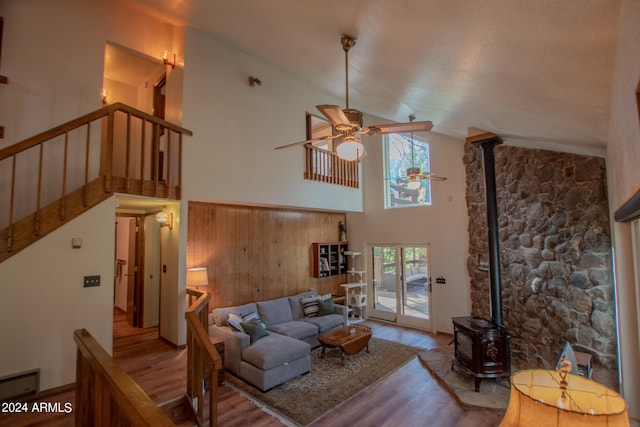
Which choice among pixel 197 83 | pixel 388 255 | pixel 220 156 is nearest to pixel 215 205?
pixel 220 156

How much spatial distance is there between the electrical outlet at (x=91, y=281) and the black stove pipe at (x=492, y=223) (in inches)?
202

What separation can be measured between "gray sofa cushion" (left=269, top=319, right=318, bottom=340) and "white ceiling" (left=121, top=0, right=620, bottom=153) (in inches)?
154

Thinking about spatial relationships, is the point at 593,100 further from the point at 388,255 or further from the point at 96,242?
the point at 388,255

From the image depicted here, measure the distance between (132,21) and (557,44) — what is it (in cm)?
564

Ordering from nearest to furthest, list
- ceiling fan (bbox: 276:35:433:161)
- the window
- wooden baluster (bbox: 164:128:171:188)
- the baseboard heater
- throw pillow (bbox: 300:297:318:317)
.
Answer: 1. ceiling fan (bbox: 276:35:433:161)
2. the baseboard heater
3. wooden baluster (bbox: 164:128:171:188)
4. throw pillow (bbox: 300:297:318:317)
5. the window

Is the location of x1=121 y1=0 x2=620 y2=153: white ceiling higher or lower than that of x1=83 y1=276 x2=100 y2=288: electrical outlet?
higher

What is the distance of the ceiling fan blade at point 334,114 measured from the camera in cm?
265

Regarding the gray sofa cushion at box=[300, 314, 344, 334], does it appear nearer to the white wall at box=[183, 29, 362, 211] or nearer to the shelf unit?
the shelf unit

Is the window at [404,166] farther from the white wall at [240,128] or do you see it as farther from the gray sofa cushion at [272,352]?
the gray sofa cushion at [272,352]

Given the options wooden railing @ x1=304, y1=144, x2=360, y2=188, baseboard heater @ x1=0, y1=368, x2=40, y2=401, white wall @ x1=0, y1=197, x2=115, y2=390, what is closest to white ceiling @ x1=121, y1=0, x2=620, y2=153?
wooden railing @ x1=304, y1=144, x2=360, y2=188

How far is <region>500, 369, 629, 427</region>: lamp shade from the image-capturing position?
899 millimetres

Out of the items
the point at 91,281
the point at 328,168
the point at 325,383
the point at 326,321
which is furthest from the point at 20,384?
the point at 328,168

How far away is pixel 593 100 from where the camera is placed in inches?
85.1

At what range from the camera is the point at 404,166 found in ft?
23.9
